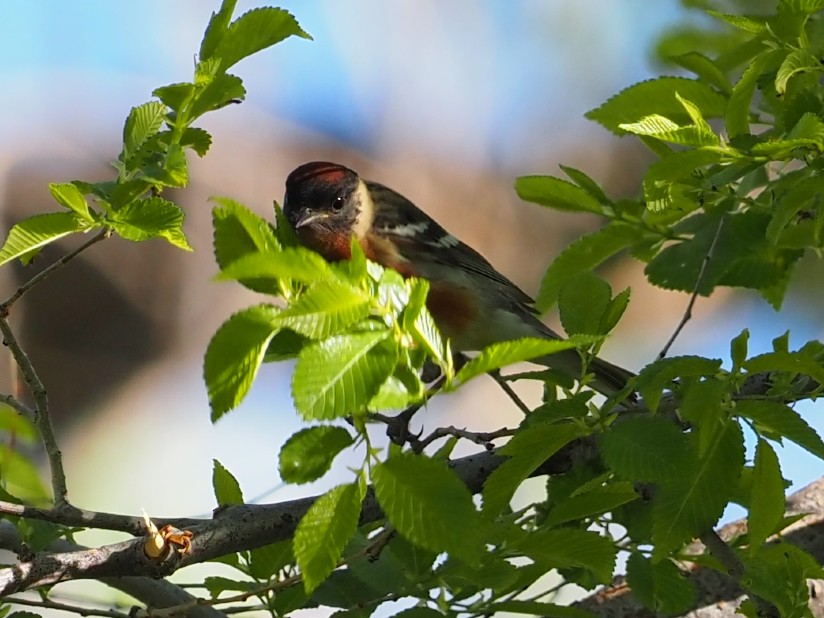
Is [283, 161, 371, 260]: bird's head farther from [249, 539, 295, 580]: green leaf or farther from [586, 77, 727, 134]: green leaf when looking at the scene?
[249, 539, 295, 580]: green leaf

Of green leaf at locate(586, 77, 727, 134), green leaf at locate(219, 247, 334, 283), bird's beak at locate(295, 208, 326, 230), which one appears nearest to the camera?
green leaf at locate(219, 247, 334, 283)

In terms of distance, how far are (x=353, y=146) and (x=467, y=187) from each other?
635mm

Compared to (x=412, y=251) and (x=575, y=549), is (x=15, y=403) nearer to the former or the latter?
(x=575, y=549)

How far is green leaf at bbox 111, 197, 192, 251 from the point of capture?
124 cm

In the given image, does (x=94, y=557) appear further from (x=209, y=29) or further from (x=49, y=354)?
(x=49, y=354)

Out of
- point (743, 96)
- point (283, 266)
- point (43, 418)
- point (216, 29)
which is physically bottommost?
point (283, 266)

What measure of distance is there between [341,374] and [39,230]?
0.57m

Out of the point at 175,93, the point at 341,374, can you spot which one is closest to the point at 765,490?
the point at 341,374

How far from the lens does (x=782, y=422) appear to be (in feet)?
3.96

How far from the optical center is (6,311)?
1.37m

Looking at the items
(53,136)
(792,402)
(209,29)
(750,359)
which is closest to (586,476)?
(792,402)

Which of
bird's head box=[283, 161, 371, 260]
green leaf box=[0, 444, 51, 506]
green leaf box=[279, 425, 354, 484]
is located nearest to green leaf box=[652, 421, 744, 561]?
green leaf box=[279, 425, 354, 484]

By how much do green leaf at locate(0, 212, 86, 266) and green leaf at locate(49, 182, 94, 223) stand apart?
0.01 m

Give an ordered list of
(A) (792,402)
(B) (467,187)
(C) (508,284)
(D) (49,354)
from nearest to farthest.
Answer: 1. (A) (792,402)
2. (C) (508,284)
3. (D) (49,354)
4. (B) (467,187)
